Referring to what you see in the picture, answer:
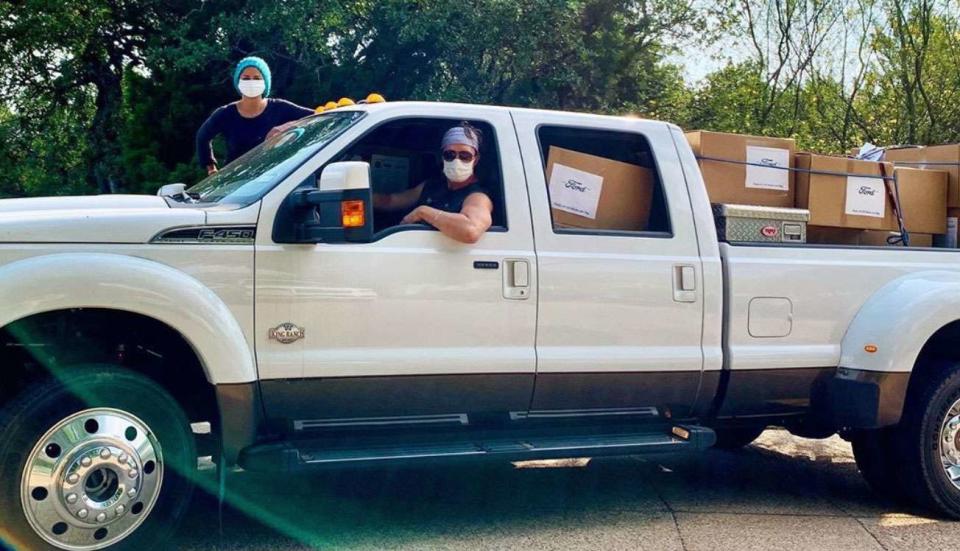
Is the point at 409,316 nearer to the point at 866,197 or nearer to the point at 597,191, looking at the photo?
the point at 597,191

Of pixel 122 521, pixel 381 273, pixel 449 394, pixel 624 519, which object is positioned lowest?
pixel 624 519

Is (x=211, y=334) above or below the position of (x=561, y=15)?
below

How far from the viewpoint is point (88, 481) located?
12.4ft

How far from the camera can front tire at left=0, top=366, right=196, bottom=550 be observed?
3.68 m

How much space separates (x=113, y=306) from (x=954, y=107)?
1359 cm

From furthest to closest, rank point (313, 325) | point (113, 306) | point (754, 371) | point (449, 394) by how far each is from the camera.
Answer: point (754, 371), point (449, 394), point (313, 325), point (113, 306)

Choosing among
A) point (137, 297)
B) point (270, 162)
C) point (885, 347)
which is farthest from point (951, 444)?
point (137, 297)

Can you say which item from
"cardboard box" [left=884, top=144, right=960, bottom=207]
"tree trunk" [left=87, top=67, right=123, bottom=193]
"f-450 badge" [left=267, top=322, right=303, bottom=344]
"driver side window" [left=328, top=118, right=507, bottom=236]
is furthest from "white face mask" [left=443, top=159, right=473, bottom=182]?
"tree trunk" [left=87, top=67, right=123, bottom=193]

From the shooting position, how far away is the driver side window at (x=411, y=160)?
15.3 feet

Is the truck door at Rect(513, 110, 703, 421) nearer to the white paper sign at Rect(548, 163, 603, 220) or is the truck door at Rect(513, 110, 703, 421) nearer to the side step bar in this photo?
the white paper sign at Rect(548, 163, 603, 220)

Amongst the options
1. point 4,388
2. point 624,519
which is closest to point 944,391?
point 624,519

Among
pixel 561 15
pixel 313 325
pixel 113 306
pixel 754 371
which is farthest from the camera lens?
pixel 561 15

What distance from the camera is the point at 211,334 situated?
3.92 m

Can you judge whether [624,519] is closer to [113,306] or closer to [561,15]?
[113,306]
